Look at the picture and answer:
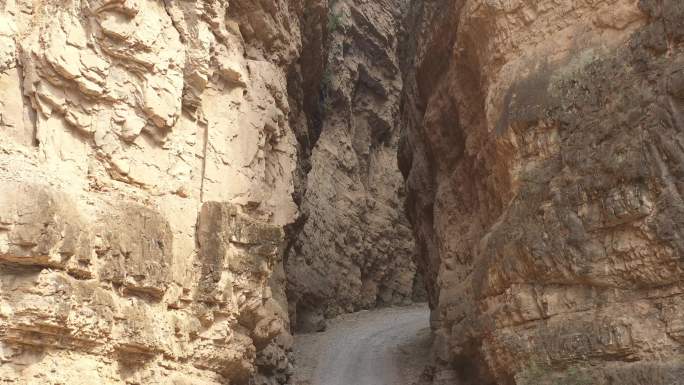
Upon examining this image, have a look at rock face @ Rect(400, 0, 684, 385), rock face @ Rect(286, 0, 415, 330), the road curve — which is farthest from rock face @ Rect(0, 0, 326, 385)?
rock face @ Rect(286, 0, 415, 330)

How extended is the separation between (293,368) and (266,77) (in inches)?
400

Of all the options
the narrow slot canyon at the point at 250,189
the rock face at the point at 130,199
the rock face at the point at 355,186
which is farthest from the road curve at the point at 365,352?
the rock face at the point at 130,199

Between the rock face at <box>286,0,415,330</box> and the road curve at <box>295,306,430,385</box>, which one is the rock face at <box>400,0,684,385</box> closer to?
the road curve at <box>295,306,430,385</box>

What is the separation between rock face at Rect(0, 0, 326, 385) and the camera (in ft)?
33.0

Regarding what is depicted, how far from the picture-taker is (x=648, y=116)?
11586 mm

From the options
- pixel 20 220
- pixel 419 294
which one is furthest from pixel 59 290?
pixel 419 294

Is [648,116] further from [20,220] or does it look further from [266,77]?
[20,220]

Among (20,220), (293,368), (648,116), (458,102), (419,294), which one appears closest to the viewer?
(20,220)

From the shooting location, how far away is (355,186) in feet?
111

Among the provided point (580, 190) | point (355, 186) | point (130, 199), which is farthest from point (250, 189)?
point (355, 186)

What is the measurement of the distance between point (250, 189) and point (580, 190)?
6.50m

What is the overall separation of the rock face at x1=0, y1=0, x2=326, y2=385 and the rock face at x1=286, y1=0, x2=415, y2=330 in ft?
45.6

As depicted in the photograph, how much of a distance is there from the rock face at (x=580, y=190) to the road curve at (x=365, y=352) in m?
6.28

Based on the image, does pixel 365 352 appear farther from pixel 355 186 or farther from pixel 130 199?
pixel 130 199
